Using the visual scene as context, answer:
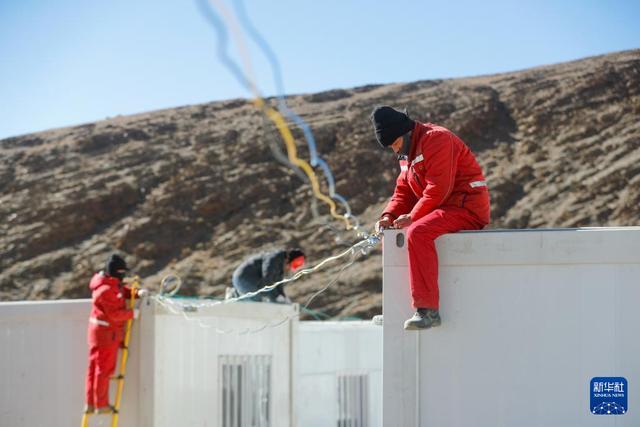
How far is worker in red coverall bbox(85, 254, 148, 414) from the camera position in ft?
28.8

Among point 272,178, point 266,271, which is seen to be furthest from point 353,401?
point 272,178

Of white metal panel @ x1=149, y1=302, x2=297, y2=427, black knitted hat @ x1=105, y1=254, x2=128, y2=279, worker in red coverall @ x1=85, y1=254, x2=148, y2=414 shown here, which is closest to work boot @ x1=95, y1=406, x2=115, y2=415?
worker in red coverall @ x1=85, y1=254, x2=148, y2=414

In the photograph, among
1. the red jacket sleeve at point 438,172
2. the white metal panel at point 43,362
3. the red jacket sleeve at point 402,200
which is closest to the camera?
the red jacket sleeve at point 438,172

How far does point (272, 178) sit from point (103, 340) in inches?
1160

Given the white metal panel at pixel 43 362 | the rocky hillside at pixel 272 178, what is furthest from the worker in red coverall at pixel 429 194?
the rocky hillside at pixel 272 178

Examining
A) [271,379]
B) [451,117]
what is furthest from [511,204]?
[271,379]

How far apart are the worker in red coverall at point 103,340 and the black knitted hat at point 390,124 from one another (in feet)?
12.0

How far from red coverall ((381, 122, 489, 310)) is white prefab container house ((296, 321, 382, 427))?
540 centimetres

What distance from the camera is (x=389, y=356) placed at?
5.88 m

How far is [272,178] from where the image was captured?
3816 centimetres

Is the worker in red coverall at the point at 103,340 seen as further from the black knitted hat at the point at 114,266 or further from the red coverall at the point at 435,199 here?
the red coverall at the point at 435,199

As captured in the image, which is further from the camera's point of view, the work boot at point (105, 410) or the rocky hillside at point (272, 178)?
the rocky hillside at point (272, 178)

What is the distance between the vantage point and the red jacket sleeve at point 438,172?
6.04 meters

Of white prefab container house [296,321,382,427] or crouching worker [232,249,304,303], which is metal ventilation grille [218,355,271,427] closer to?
white prefab container house [296,321,382,427]
